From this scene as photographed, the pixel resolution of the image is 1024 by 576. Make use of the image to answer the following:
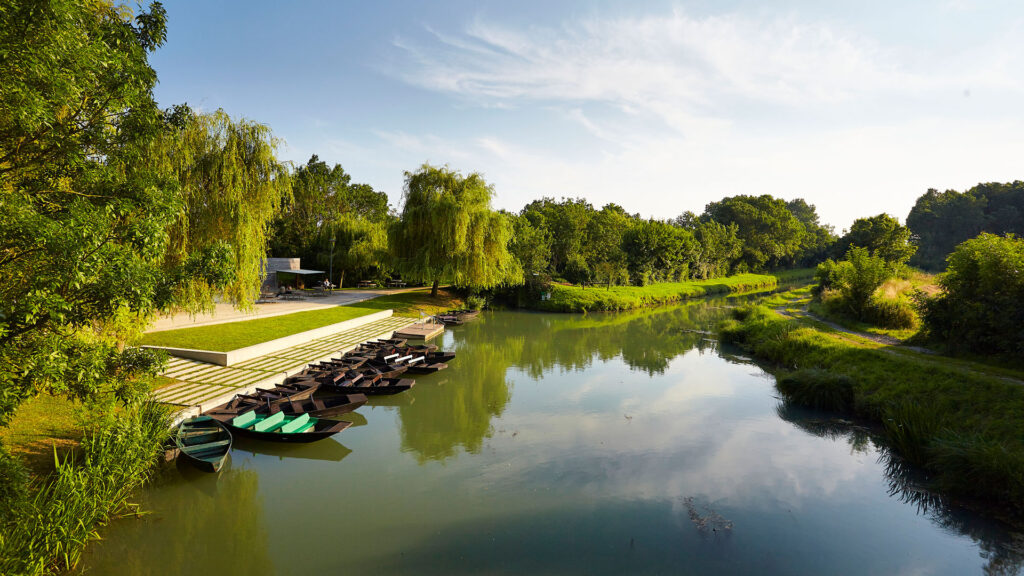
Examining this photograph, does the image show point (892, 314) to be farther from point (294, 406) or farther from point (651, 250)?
point (651, 250)

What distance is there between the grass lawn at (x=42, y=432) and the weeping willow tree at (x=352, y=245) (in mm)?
33222

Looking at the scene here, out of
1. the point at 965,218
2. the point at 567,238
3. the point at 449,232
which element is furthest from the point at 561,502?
the point at 965,218

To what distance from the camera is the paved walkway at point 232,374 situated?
11031 millimetres

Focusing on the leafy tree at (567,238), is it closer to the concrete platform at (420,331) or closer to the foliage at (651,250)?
the foliage at (651,250)

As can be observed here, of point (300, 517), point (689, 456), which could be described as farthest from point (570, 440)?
point (300, 517)

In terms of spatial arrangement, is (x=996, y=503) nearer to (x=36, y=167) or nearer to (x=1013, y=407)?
(x=1013, y=407)

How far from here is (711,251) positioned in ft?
210

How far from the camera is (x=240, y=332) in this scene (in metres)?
17.2

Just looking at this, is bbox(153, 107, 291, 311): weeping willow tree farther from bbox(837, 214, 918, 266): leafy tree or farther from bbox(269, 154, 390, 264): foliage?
bbox(837, 214, 918, 266): leafy tree

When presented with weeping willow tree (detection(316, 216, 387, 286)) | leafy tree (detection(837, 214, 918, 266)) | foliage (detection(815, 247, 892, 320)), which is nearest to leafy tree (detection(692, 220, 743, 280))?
leafy tree (detection(837, 214, 918, 266))

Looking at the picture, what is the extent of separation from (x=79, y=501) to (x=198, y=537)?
170 cm

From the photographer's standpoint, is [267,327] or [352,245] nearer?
[267,327]

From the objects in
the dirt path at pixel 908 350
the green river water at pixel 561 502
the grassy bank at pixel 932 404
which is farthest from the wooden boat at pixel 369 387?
the dirt path at pixel 908 350

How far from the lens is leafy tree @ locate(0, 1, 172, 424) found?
4.18 m
